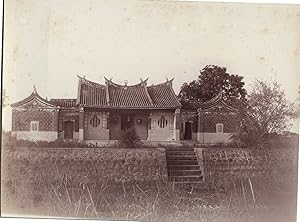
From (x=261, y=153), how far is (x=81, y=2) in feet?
2.70

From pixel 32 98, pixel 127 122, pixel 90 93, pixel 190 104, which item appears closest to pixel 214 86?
pixel 190 104

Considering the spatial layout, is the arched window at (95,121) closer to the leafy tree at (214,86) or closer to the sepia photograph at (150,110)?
the sepia photograph at (150,110)

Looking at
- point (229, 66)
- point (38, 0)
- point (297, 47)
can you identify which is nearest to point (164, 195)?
point (229, 66)

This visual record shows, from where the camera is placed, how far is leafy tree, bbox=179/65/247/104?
1.57 meters

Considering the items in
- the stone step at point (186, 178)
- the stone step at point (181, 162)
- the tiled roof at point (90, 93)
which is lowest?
the stone step at point (186, 178)

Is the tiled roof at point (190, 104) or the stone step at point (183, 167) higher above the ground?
the tiled roof at point (190, 104)

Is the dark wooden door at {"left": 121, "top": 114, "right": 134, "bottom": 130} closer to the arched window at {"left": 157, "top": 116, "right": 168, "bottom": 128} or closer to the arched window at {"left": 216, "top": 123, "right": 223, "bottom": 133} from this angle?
the arched window at {"left": 157, "top": 116, "right": 168, "bottom": 128}

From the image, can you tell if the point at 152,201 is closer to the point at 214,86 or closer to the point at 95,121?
the point at 95,121

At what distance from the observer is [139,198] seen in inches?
62.9

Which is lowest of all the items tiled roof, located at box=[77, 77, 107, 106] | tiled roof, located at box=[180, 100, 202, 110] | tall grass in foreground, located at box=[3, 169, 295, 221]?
tall grass in foreground, located at box=[3, 169, 295, 221]

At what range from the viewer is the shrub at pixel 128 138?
62.4 inches

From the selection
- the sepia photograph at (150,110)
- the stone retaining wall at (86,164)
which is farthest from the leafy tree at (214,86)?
the stone retaining wall at (86,164)

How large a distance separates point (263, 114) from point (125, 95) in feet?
1.59

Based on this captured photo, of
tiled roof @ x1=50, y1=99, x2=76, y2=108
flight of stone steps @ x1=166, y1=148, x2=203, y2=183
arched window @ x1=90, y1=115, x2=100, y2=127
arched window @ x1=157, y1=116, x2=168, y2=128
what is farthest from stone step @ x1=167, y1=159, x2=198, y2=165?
tiled roof @ x1=50, y1=99, x2=76, y2=108
